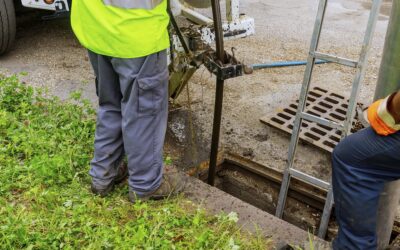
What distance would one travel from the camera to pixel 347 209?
2.55 metres

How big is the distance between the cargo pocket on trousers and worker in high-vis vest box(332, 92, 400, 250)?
1.01 metres

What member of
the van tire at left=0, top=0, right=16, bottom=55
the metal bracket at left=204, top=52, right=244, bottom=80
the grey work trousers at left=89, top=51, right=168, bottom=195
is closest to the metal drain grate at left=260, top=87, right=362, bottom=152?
the metal bracket at left=204, top=52, right=244, bottom=80

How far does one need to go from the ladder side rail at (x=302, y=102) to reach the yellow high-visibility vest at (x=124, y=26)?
927mm

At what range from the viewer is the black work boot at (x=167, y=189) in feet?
9.66

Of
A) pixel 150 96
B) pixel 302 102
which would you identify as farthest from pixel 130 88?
pixel 302 102

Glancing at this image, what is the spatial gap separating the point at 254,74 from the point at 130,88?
8.90 feet

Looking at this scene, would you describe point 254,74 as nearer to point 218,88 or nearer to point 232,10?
point 232,10

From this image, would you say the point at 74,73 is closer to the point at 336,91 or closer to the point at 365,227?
the point at 336,91

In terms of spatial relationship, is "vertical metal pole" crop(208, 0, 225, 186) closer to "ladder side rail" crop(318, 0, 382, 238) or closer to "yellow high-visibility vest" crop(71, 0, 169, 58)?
"yellow high-visibility vest" crop(71, 0, 169, 58)

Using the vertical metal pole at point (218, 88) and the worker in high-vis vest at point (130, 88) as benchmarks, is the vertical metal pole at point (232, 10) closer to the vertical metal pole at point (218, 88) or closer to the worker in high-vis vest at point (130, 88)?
the vertical metal pole at point (218, 88)

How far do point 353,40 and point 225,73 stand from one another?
11.9 feet

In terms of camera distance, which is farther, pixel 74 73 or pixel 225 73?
pixel 74 73

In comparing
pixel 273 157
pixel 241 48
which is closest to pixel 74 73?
pixel 241 48

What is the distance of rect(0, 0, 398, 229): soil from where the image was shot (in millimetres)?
4062
